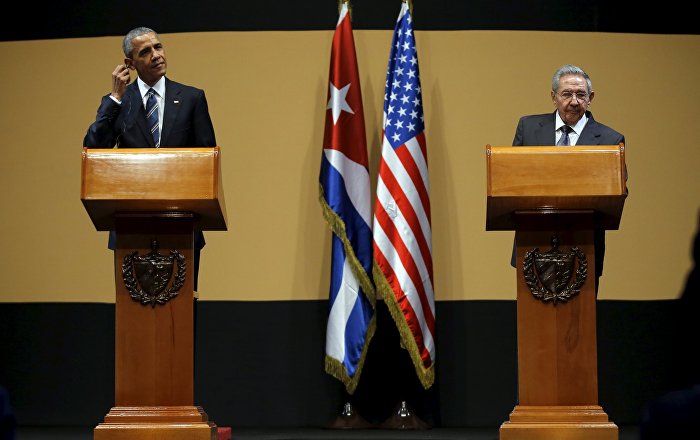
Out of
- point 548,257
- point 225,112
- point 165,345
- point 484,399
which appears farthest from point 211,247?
point 548,257

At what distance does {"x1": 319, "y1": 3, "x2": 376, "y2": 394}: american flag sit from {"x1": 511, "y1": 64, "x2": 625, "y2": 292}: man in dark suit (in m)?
1.42

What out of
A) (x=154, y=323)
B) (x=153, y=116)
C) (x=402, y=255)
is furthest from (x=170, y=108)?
(x=402, y=255)

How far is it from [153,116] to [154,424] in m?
1.25

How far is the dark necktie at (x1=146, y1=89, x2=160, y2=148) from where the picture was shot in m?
4.10

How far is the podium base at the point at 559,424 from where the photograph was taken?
11.7ft

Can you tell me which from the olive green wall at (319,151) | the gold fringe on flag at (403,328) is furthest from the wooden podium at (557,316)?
the olive green wall at (319,151)

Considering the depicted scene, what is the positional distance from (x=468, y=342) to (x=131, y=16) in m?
2.67

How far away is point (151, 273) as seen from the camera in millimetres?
3676

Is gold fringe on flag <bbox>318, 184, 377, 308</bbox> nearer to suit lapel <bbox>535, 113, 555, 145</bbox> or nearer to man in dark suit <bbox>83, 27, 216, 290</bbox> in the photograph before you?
man in dark suit <bbox>83, 27, 216, 290</bbox>

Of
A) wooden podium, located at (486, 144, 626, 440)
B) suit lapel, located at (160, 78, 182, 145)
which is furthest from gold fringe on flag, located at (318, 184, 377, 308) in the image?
wooden podium, located at (486, 144, 626, 440)

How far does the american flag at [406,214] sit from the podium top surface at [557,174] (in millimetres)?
1879

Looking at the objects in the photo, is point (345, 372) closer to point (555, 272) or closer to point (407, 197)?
point (407, 197)

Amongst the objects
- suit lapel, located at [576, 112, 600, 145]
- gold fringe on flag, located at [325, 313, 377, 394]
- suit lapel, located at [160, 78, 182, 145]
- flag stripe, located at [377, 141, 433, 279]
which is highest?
suit lapel, located at [160, 78, 182, 145]

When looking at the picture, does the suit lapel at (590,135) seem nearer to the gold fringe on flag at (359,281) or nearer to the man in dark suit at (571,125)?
the man in dark suit at (571,125)
